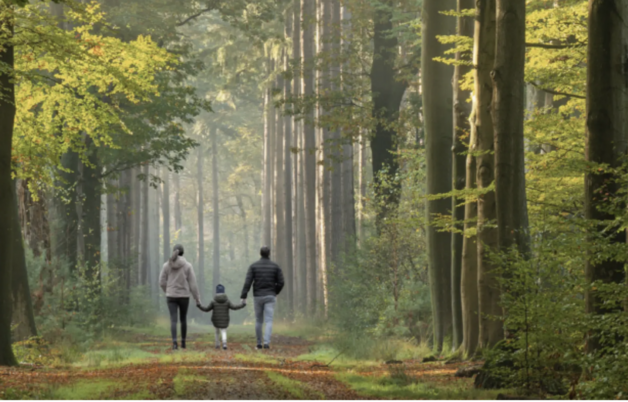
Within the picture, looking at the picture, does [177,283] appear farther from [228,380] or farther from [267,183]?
[267,183]

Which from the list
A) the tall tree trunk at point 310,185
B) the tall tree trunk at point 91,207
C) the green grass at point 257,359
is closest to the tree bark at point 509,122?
the green grass at point 257,359

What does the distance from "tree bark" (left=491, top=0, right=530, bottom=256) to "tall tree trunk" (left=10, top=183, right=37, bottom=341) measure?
8120 mm

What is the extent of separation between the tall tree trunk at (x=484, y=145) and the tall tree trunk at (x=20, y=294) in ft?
25.1

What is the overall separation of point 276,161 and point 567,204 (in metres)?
32.1

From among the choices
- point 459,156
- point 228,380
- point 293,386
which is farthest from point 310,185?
point 293,386

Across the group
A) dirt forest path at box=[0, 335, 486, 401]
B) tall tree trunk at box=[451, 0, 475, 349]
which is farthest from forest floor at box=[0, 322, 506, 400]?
tall tree trunk at box=[451, 0, 475, 349]

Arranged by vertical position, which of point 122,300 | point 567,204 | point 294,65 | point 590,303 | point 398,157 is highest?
point 294,65

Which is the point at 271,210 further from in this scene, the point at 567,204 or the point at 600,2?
the point at 600,2

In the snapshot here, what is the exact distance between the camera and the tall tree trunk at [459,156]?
13.7m

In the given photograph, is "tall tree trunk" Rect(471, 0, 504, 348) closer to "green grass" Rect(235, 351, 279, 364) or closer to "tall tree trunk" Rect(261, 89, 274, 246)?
"green grass" Rect(235, 351, 279, 364)

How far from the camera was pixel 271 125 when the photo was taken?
1913 inches

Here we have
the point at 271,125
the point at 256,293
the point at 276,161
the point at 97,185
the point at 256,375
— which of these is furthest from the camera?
the point at 271,125

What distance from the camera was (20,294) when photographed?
13945mm

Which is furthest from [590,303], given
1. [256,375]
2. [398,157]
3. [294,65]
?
[294,65]
